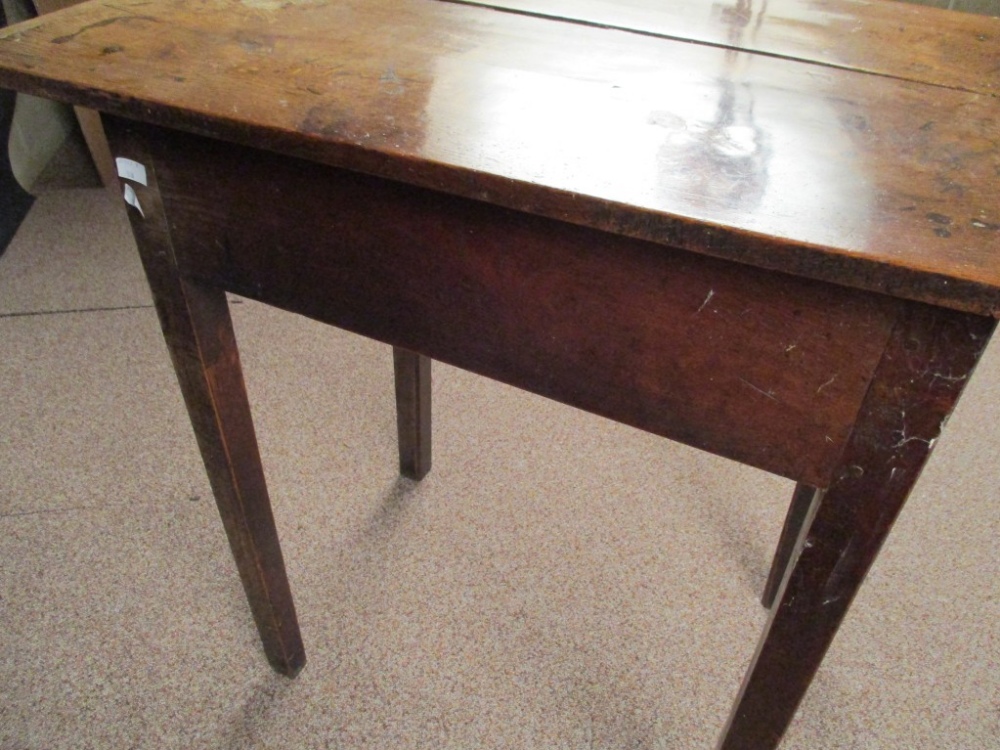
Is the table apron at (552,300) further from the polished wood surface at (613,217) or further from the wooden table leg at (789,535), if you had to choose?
the wooden table leg at (789,535)

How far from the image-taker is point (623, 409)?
0.53 m

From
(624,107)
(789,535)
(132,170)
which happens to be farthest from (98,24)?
(789,535)

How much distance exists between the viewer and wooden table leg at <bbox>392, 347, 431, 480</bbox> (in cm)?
110

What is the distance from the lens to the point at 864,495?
48 centimetres

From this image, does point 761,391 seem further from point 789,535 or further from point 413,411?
point 413,411

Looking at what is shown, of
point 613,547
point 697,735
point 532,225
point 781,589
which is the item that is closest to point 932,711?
point 697,735

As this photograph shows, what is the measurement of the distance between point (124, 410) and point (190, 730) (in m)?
0.65

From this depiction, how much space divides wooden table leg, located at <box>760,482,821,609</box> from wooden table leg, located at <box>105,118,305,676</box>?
1.96 ft

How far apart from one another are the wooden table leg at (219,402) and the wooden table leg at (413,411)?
0.32 m

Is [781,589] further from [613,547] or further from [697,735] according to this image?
[613,547]

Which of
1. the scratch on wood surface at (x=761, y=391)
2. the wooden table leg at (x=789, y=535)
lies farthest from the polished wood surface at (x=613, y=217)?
the wooden table leg at (x=789, y=535)

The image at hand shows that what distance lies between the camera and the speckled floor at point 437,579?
0.95m

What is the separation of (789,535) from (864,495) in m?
0.57

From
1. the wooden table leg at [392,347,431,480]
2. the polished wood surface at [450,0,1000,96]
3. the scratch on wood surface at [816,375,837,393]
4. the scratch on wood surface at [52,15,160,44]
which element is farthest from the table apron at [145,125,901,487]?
the wooden table leg at [392,347,431,480]
